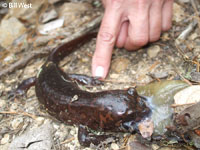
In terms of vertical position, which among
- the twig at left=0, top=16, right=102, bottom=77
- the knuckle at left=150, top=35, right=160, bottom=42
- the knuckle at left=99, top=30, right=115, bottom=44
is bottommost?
the twig at left=0, top=16, right=102, bottom=77

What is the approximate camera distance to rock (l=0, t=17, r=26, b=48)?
494 cm

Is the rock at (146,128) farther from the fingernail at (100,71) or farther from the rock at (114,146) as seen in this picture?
the fingernail at (100,71)

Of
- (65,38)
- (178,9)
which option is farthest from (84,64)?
(178,9)

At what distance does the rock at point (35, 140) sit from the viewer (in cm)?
299

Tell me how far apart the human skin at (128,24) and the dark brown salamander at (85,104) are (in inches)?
19.7

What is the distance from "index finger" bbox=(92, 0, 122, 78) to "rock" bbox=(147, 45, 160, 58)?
0.78 meters

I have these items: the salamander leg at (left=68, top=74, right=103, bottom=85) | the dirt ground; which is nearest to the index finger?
the salamander leg at (left=68, top=74, right=103, bottom=85)

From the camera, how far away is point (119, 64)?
13.2ft

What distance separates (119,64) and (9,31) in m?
2.74

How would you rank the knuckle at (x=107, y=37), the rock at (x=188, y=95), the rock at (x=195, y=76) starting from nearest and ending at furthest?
the rock at (x=188, y=95) → the rock at (x=195, y=76) → the knuckle at (x=107, y=37)

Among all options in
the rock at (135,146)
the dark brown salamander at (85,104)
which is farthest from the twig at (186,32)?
the rock at (135,146)

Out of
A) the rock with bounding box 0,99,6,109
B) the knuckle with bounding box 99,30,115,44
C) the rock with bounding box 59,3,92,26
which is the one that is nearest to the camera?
the knuckle with bounding box 99,30,115,44

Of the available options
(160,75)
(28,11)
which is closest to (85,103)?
(160,75)

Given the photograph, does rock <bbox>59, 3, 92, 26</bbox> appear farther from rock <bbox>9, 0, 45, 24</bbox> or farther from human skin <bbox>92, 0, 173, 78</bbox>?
human skin <bbox>92, 0, 173, 78</bbox>
